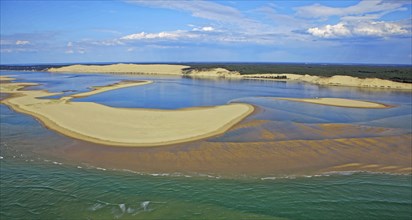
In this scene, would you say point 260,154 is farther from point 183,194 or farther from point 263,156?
point 183,194

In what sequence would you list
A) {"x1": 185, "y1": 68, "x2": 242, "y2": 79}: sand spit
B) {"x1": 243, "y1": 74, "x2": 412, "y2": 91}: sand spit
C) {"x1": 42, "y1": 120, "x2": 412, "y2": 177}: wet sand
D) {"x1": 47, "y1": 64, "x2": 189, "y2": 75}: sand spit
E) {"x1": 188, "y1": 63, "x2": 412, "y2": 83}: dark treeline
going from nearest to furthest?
{"x1": 42, "y1": 120, "x2": 412, "y2": 177}: wet sand < {"x1": 243, "y1": 74, "x2": 412, "y2": 91}: sand spit < {"x1": 188, "y1": 63, "x2": 412, "y2": 83}: dark treeline < {"x1": 185, "y1": 68, "x2": 242, "y2": 79}: sand spit < {"x1": 47, "y1": 64, "x2": 189, "y2": 75}: sand spit

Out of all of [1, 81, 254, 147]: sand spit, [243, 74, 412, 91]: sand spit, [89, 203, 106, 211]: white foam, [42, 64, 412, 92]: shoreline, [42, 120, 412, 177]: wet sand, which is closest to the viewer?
[89, 203, 106, 211]: white foam

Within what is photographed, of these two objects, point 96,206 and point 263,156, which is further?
point 263,156

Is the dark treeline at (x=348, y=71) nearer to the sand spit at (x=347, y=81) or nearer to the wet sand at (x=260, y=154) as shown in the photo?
the sand spit at (x=347, y=81)

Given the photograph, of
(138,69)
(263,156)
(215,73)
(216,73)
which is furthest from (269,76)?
(263,156)

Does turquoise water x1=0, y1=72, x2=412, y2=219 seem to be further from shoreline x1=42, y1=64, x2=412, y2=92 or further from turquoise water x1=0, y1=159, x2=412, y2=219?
shoreline x1=42, y1=64, x2=412, y2=92

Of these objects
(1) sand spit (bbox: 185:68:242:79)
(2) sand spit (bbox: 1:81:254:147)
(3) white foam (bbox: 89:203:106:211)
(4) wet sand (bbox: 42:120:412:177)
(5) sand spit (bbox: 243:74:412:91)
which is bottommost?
(3) white foam (bbox: 89:203:106:211)

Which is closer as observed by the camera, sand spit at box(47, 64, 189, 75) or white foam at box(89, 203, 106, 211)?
white foam at box(89, 203, 106, 211)

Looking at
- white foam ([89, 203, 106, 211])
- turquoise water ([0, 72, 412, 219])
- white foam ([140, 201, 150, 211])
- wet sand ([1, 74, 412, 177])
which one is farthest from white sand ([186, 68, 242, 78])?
white foam ([89, 203, 106, 211])

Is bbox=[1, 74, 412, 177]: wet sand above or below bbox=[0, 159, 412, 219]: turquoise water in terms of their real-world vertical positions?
above
